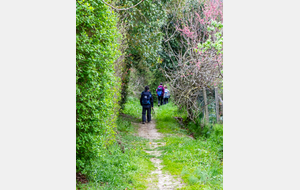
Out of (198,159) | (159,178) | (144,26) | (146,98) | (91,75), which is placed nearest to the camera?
(91,75)

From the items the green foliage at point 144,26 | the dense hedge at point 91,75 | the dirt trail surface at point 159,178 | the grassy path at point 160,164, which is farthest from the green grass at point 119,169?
the green foliage at point 144,26

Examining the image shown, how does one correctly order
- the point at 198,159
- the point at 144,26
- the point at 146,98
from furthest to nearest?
the point at 146,98
the point at 144,26
the point at 198,159

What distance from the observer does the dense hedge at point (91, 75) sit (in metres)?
4.23

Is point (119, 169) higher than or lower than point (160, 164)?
higher

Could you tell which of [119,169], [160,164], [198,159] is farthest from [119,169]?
[198,159]

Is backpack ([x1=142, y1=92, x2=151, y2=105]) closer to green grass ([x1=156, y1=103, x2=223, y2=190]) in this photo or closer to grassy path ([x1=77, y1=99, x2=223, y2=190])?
green grass ([x1=156, y1=103, x2=223, y2=190])

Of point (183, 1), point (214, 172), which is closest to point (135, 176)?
point (214, 172)

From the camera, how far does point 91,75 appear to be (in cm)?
434

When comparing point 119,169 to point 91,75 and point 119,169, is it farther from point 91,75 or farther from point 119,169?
point 91,75

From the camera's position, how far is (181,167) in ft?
20.6

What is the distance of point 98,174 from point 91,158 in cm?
53

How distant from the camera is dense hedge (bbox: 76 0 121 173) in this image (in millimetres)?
4227
